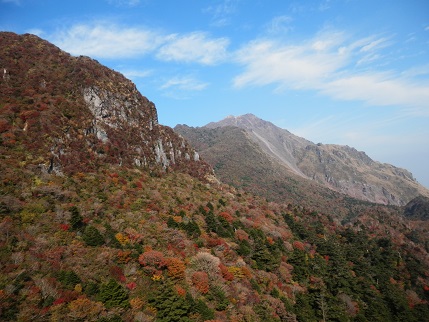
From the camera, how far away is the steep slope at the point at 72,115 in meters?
47.8

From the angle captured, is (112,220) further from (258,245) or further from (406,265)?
(406,265)

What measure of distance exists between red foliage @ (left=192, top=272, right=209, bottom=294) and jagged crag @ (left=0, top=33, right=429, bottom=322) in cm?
17

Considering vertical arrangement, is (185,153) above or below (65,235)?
above

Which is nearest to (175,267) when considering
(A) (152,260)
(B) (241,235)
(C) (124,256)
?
(A) (152,260)

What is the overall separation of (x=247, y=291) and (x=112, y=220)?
2307cm

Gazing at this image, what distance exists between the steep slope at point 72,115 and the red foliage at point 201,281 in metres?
29.2

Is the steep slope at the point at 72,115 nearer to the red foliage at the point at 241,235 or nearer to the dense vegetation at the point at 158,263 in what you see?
the dense vegetation at the point at 158,263

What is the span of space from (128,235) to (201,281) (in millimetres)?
12319

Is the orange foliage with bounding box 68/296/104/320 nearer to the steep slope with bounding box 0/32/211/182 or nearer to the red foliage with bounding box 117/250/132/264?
the red foliage with bounding box 117/250/132/264

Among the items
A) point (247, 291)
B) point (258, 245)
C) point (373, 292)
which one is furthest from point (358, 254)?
point (247, 291)

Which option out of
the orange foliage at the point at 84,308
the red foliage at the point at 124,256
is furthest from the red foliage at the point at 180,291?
the orange foliage at the point at 84,308

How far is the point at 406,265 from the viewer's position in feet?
280

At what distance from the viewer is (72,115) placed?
57.4 m

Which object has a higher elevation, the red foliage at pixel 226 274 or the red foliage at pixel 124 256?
the red foliage at pixel 124 256
